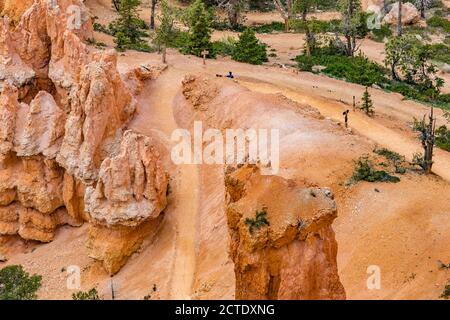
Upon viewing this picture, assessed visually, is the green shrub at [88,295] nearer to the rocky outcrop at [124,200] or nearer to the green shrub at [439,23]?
the rocky outcrop at [124,200]

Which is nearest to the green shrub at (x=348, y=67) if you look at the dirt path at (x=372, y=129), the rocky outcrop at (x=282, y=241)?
the dirt path at (x=372, y=129)

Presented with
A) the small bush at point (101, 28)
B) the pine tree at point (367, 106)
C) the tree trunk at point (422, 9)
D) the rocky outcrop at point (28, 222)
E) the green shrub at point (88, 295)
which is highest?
the tree trunk at point (422, 9)

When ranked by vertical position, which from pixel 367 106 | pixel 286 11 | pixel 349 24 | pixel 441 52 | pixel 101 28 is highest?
pixel 286 11

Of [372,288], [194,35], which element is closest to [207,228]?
[372,288]

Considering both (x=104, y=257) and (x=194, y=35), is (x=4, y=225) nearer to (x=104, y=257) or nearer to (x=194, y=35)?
(x=104, y=257)

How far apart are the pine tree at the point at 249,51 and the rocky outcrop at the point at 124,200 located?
26.2 m

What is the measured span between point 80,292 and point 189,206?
765cm

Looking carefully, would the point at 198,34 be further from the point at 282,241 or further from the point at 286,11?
the point at 282,241

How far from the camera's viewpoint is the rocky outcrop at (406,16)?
6788cm

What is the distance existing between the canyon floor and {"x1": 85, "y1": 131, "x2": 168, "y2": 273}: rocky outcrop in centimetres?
97

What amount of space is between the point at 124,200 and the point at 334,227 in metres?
10.6

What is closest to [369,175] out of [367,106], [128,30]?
[367,106]

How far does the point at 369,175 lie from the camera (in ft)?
91.6

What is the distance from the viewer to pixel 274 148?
30938 millimetres
